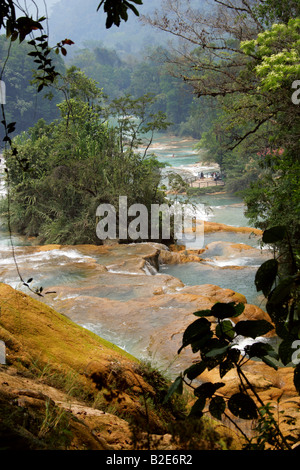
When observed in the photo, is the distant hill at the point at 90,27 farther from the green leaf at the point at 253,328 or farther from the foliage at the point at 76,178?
the green leaf at the point at 253,328

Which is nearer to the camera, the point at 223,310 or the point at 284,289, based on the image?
the point at 284,289

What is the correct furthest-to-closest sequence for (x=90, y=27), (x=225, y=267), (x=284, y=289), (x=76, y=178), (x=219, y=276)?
(x=90, y=27) < (x=76, y=178) < (x=225, y=267) < (x=219, y=276) < (x=284, y=289)

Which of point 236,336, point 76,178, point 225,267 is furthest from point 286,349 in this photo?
point 76,178

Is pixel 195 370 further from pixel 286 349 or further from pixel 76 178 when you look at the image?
pixel 76 178

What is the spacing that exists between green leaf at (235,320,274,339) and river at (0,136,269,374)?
115 inches

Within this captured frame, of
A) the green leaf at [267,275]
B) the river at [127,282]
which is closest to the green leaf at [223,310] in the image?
the green leaf at [267,275]

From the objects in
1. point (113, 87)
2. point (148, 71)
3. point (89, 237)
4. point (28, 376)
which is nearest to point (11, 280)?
point (89, 237)

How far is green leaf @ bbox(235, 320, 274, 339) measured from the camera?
1.53m

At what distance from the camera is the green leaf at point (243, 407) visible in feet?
5.10

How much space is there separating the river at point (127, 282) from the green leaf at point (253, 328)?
9.56 ft

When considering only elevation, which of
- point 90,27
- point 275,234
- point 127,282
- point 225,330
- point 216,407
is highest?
point 90,27

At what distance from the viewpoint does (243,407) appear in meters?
1.57

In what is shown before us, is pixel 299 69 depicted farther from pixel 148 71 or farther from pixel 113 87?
pixel 113 87

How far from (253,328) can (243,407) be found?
29cm
